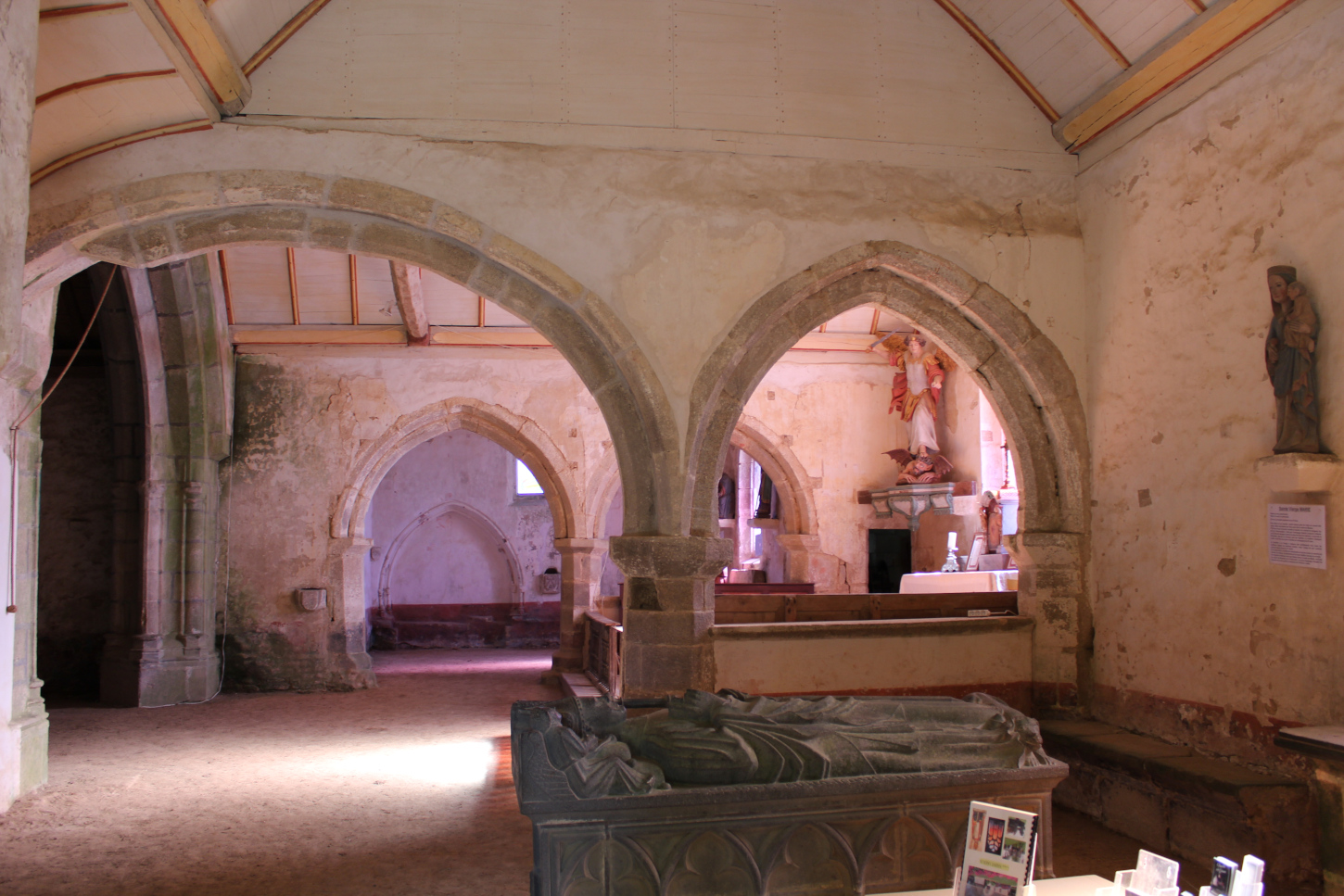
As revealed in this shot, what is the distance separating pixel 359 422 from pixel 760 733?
22.1 feet

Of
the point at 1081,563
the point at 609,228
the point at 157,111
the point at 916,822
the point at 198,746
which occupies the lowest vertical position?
the point at 198,746

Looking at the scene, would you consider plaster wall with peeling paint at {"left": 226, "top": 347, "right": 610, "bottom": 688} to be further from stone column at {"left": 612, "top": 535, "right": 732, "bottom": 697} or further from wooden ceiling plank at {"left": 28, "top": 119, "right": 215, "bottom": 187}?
stone column at {"left": 612, "top": 535, "right": 732, "bottom": 697}

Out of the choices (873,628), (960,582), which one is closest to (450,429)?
(960,582)

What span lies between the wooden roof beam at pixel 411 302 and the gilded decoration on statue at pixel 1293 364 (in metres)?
6.02

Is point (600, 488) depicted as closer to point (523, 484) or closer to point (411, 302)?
point (411, 302)

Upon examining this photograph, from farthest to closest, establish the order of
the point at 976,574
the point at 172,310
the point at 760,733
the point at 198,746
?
1. the point at 172,310
2. the point at 976,574
3. the point at 198,746
4. the point at 760,733

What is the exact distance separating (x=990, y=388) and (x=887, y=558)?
4.82m

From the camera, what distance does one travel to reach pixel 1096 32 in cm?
470

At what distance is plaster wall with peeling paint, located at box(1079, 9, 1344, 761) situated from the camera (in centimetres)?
385

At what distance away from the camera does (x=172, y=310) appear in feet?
25.8

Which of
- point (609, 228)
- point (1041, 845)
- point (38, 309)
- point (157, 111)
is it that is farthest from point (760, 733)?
point (38, 309)

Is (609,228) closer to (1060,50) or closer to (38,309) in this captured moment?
(1060,50)

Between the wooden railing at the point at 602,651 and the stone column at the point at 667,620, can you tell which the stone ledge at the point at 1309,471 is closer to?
the stone column at the point at 667,620

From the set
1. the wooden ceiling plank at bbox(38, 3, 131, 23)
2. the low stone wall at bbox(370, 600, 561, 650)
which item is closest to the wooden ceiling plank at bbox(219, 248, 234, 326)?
the wooden ceiling plank at bbox(38, 3, 131, 23)
